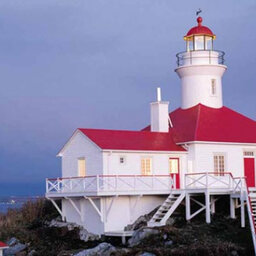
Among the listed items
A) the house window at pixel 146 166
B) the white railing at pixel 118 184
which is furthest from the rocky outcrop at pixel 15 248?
the house window at pixel 146 166

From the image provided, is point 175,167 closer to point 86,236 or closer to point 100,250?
point 86,236

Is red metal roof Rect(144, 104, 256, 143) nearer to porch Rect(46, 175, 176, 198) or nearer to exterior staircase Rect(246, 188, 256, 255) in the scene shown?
porch Rect(46, 175, 176, 198)

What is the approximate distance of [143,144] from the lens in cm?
3122

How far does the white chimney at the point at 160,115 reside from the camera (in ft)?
110

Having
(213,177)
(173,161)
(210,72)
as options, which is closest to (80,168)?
(173,161)

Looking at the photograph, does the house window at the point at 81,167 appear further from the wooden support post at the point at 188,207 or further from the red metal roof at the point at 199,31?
the red metal roof at the point at 199,31

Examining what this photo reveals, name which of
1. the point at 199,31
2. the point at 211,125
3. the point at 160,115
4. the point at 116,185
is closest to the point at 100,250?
the point at 116,185

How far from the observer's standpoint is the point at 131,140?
3139 cm

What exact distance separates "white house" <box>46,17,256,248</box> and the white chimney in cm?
5

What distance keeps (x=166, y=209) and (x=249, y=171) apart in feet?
17.3

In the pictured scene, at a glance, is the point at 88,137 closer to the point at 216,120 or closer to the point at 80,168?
the point at 80,168

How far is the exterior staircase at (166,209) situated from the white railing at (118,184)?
1.55 ft

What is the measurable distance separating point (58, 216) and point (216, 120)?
900 centimetres

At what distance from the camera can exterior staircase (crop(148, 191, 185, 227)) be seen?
28891 millimetres
